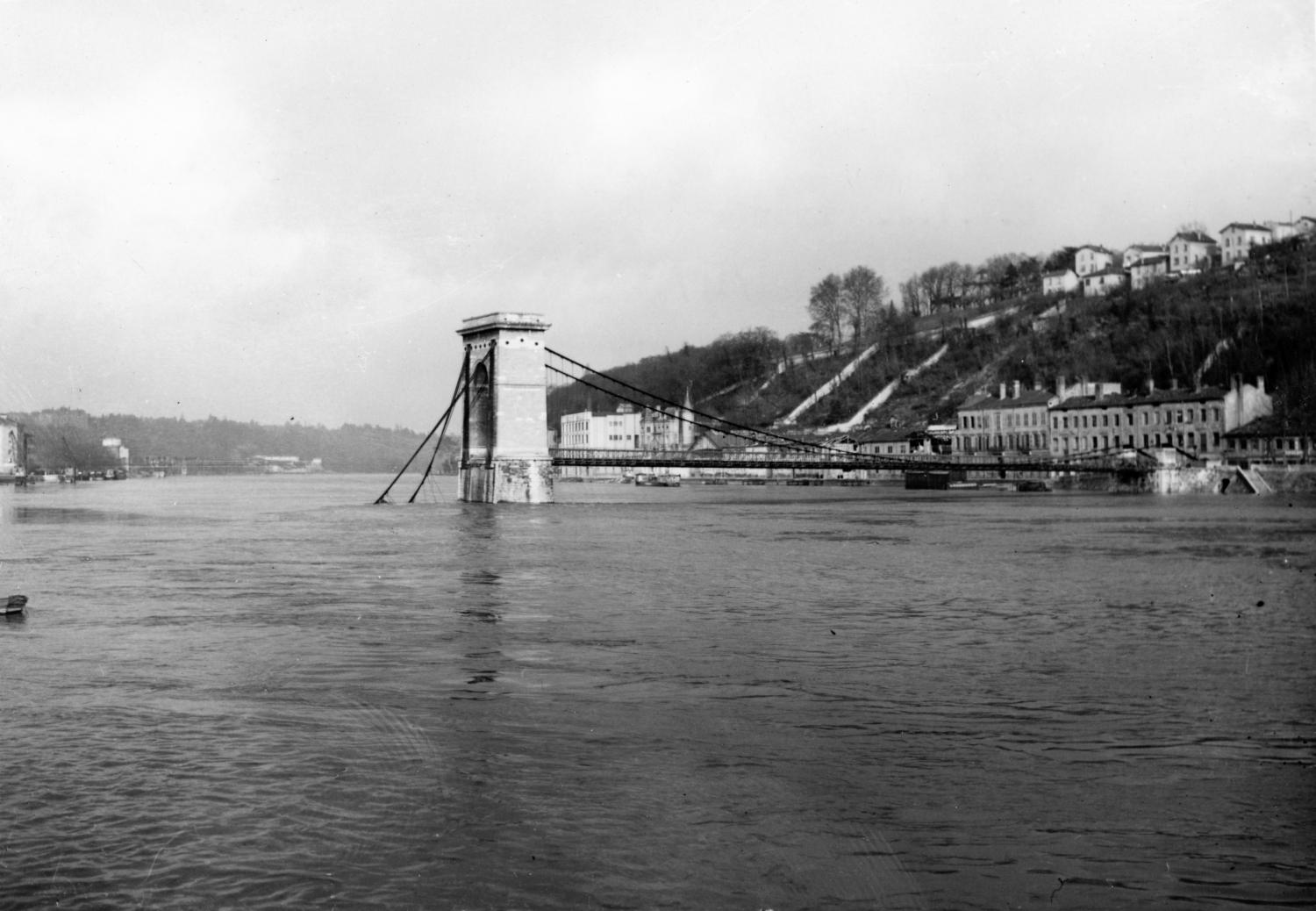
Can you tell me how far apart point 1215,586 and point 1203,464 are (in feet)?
179

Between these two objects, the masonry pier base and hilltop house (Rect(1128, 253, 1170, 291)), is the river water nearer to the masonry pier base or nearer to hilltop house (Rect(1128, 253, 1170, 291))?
the masonry pier base

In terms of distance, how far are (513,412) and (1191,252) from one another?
3078 inches

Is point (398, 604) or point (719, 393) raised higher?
point (719, 393)

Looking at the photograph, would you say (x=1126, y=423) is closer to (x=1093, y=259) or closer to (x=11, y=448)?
(x=1093, y=259)

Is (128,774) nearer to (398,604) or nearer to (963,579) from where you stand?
(398,604)

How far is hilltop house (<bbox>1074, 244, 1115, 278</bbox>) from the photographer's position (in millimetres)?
120625

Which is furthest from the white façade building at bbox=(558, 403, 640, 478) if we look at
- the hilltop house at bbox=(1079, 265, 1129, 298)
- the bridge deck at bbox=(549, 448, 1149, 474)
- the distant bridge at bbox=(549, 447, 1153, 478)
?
the hilltop house at bbox=(1079, 265, 1129, 298)

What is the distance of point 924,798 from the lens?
7781mm

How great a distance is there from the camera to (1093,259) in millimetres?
120875

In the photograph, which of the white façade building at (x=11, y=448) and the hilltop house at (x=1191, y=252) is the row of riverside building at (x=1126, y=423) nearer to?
the hilltop house at (x=1191, y=252)

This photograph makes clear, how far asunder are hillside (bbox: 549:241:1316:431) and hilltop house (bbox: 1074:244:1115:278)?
5.71 meters

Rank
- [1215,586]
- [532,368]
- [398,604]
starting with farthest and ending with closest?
[532,368] < [1215,586] < [398,604]

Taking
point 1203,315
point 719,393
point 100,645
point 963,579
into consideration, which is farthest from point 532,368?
point 719,393

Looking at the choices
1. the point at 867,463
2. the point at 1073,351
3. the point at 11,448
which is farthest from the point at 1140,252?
the point at 11,448
